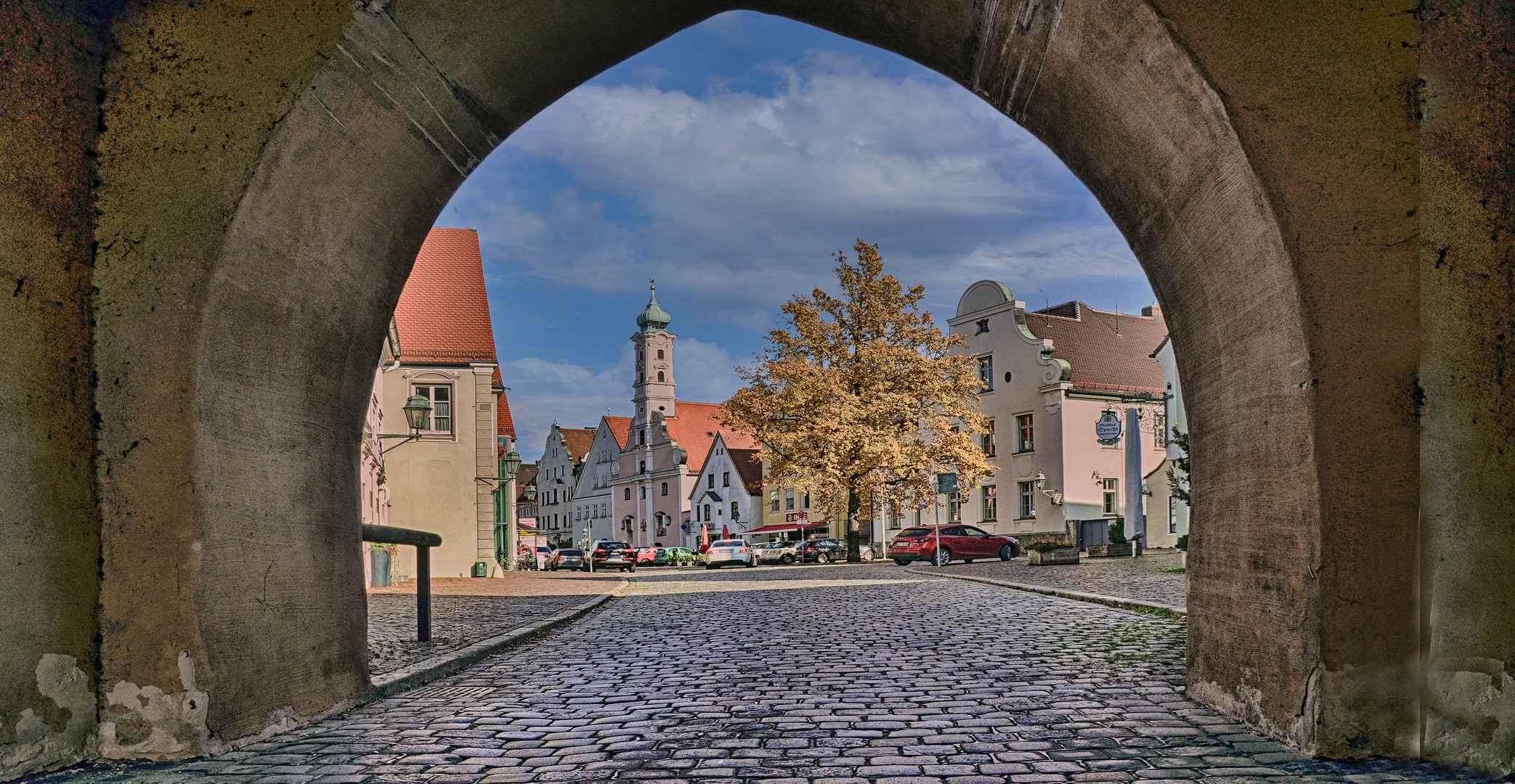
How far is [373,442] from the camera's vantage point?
85.6ft

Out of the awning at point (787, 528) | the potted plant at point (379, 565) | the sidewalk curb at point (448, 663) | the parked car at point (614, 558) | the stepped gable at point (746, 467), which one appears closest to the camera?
the sidewalk curb at point (448, 663)

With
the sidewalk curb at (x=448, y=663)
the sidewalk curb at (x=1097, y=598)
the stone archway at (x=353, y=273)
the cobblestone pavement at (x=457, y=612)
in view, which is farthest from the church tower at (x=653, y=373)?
the stone archway at (x=353, y=273)

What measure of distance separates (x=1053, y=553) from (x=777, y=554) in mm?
24736

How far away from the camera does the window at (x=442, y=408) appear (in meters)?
32.2

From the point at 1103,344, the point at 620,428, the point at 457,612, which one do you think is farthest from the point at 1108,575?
the point at 620,428

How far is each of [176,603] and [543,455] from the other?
109538 mm

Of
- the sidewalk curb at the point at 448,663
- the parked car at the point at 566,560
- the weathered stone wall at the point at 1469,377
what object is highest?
the weathered stone wall at the point at 1469,377

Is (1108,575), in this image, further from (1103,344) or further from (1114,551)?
(1103,344)

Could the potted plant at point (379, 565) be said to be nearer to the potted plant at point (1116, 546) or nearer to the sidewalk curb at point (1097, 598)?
the sidewalk curb at point (1097, 598)

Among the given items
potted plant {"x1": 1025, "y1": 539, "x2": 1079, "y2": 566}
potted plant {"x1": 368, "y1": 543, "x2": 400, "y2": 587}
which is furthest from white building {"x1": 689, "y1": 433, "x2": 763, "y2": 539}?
potted plant {"x1": 368, "y1": 543, "x2": 400, "y2": 587}

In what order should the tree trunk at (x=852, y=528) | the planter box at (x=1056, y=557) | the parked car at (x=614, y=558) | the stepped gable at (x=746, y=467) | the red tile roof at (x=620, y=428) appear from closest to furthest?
the planter box at (x=1056, y=557) → the tree trunk at (x=852, y=528) → the parked car at (x=614, y=558) → the stepped gable at (x=746, y=467) → the red tile roof at (x=620, y=428)

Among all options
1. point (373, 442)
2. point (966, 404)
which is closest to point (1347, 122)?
point (373, 442)

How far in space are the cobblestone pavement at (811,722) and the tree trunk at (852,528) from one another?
26.5m

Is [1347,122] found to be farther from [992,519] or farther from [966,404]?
[992,519]
